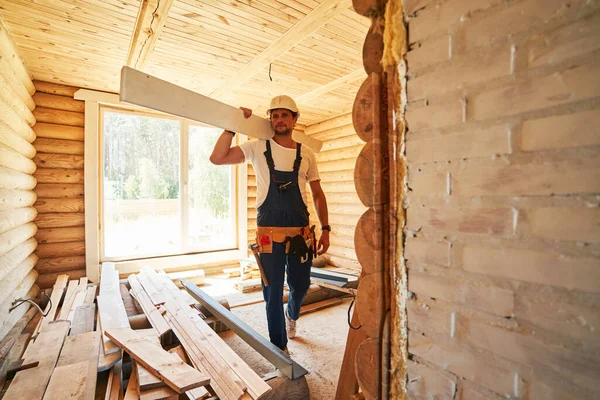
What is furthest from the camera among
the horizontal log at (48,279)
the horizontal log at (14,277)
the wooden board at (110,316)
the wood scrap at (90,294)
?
the horizontal log at (48,279)

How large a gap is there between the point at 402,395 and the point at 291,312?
1912 mm

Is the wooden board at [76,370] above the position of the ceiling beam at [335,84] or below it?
below

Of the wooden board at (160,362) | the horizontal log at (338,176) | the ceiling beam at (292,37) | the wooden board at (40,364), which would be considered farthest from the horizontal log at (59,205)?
the horizontal log at (338,176)

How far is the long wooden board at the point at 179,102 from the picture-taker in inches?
61.5

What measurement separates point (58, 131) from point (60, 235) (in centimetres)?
150

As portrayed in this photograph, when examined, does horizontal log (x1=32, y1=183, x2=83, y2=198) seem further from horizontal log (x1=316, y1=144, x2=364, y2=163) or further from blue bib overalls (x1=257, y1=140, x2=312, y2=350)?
horizontal log (x1=316, y1=144, x2=364, y2=163)

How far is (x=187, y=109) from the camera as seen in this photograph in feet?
6.03

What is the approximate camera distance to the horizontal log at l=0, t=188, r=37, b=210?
280 cm

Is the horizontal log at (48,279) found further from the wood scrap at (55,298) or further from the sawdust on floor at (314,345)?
the sawdust on floor at (314,345)

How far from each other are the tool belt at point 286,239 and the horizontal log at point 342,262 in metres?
3.24

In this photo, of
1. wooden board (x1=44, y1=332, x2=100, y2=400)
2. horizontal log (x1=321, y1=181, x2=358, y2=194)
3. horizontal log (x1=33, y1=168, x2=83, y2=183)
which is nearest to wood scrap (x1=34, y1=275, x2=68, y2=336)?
wooden board (x1=44, y1=332, x2=100, y2=400)

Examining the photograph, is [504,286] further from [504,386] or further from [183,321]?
[183,321]

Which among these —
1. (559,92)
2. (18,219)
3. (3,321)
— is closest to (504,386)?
(559,92)

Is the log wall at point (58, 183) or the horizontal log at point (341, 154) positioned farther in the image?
the horizontal log at point (341, 154)
